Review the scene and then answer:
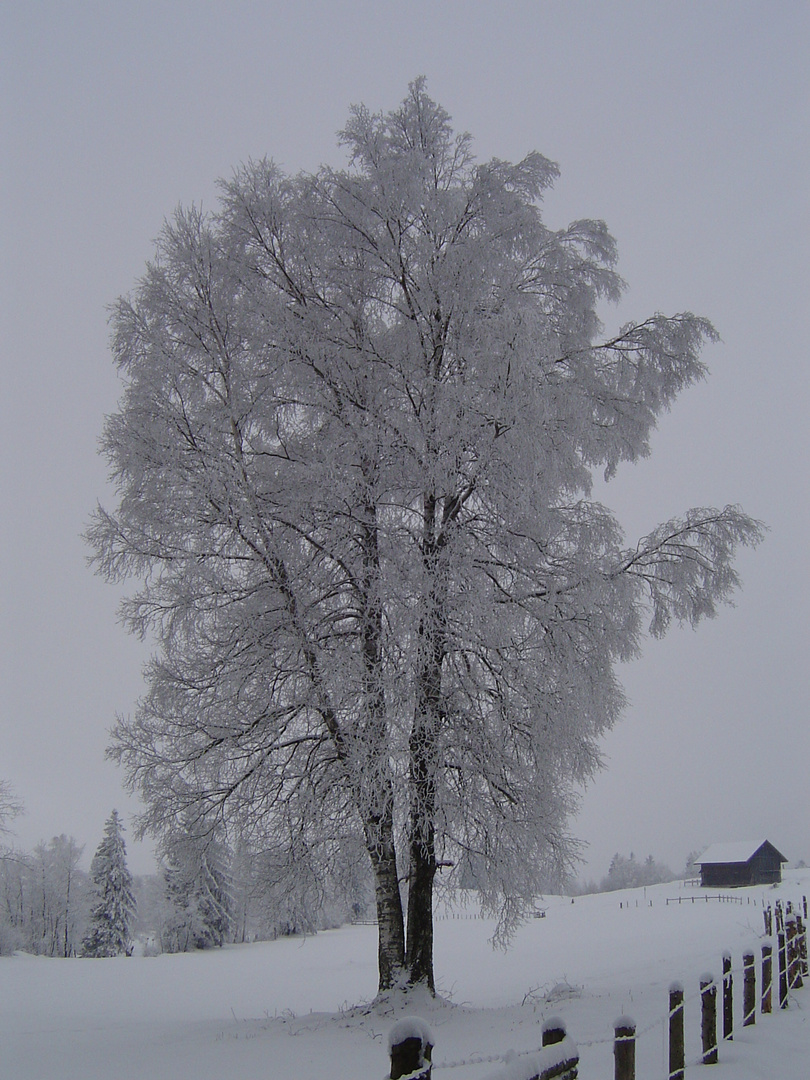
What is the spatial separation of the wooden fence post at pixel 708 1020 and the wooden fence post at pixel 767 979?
6.35 ft

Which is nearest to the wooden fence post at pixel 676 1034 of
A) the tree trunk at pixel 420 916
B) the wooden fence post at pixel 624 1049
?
the wooden fence post at pixel 624 1049

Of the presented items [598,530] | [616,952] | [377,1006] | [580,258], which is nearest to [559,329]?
[580,258]

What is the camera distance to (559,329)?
1038 centimetres

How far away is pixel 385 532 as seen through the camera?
887cm

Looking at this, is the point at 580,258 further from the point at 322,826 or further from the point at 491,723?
the point at 322,826

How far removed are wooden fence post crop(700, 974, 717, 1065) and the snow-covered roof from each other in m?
51.2

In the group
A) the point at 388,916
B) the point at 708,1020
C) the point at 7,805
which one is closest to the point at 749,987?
the point at 708,1020

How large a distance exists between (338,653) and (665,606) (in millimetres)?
4300

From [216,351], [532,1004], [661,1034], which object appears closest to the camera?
[661,1034]

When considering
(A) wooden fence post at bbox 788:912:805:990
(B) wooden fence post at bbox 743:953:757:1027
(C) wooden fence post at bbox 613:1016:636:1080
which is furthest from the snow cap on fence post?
(A) wooden fence post at bbox 788:912:805:990

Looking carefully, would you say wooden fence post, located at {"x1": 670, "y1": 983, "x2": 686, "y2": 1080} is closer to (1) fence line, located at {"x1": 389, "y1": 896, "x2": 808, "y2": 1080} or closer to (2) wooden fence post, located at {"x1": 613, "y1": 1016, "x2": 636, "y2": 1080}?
(1) fence line, located at {"x1": 389, "y1": 896, "x2": 808, "y2": 1080}

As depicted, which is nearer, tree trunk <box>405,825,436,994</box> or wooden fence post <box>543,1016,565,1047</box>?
wooden fence post <box>543,1016,565,1047</box>

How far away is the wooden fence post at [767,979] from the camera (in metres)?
7.64

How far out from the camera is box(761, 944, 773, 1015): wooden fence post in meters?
7.64
